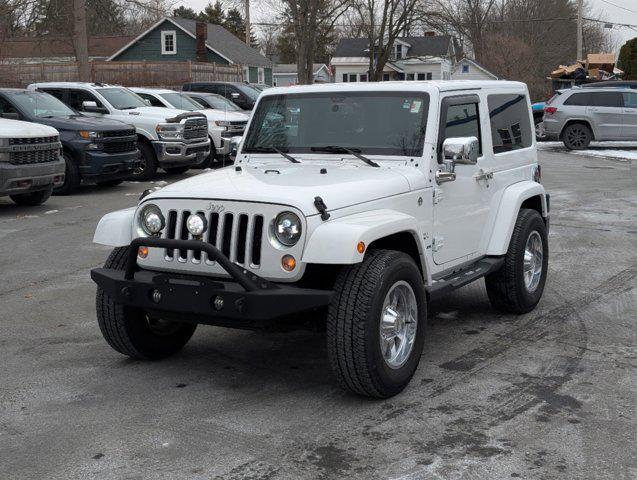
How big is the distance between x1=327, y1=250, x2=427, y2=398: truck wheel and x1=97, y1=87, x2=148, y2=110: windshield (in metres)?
14.0

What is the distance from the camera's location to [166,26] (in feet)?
192

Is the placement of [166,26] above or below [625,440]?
above

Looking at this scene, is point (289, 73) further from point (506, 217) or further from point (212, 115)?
point (506, 217)

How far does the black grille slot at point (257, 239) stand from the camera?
16.6ft

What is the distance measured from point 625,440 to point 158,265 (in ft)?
9.19

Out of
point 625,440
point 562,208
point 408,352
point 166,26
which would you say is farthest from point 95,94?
point 166,26

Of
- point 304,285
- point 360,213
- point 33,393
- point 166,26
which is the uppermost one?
point 166,26

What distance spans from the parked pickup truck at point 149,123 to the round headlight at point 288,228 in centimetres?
1308

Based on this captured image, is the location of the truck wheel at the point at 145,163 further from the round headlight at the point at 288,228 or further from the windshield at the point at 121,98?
the round headlight at the point at 288,228

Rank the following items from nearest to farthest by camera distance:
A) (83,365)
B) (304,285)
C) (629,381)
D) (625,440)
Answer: (625,440) < (304,285) < (629,381) < (83,365)

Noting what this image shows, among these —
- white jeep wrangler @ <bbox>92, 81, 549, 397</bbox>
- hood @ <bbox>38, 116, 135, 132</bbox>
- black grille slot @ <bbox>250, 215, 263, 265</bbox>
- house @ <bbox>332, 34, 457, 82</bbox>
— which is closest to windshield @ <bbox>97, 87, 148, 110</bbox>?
hood @ <bbox>38, 116, 135, 132</bbox>

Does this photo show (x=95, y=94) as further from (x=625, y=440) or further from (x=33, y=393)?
(x=625, y=440)

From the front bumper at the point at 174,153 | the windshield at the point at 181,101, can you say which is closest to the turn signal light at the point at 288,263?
the front bumper at the point at 174,153

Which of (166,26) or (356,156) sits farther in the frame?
(166,26)
